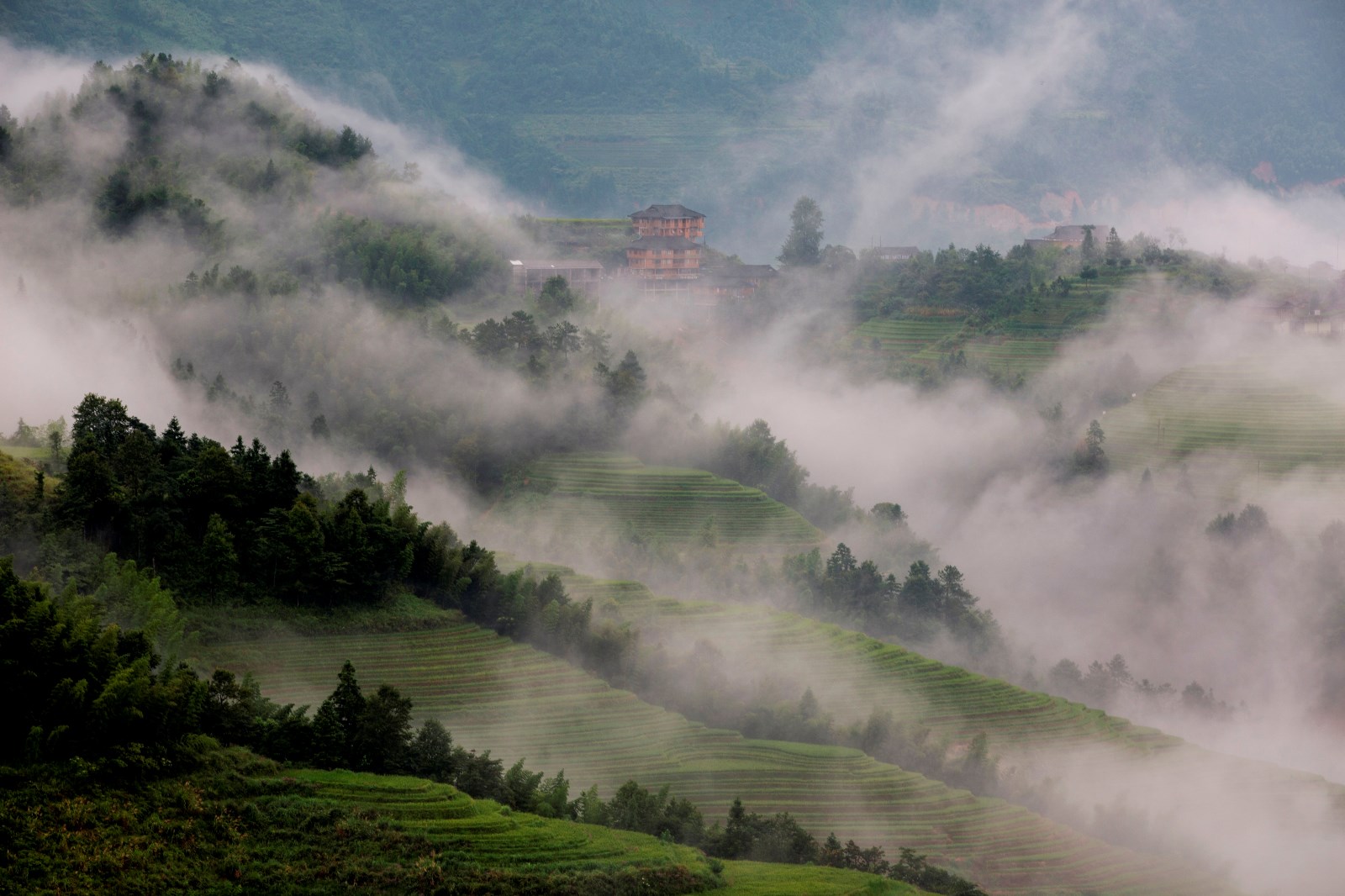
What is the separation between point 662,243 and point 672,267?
149 centimetres

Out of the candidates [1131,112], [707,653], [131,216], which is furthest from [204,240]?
[1131,112]

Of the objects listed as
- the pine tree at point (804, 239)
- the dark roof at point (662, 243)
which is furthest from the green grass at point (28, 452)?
the pine tree at point (804, 239)

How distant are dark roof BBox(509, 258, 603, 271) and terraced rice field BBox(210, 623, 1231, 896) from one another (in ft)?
147

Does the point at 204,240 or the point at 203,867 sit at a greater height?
the point at 204,240

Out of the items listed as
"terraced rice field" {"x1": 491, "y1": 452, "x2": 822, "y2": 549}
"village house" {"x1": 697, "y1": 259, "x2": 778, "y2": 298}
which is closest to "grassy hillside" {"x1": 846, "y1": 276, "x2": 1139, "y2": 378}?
"village house" {"x1": 697, "y1": 259, "x2": 778, "y2": 298}

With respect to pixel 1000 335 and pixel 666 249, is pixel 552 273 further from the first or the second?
pixel 1000 335

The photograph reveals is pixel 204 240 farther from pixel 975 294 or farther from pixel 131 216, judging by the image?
pixel 975 294

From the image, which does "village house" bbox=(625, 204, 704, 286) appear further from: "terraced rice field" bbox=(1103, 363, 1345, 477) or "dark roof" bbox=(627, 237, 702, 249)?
"terraced rice field" bbox=(1103, 363, 1345, 477)

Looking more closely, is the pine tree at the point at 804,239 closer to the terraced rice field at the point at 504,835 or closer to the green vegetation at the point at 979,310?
the green vegetation at the point at 979,310

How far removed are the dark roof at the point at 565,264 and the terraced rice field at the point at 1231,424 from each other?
87.4 feet

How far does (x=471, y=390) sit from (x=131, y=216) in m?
16.7

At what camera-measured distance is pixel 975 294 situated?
87.6 metres

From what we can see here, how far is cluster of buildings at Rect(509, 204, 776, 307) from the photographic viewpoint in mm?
87750

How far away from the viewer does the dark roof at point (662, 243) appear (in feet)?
292
